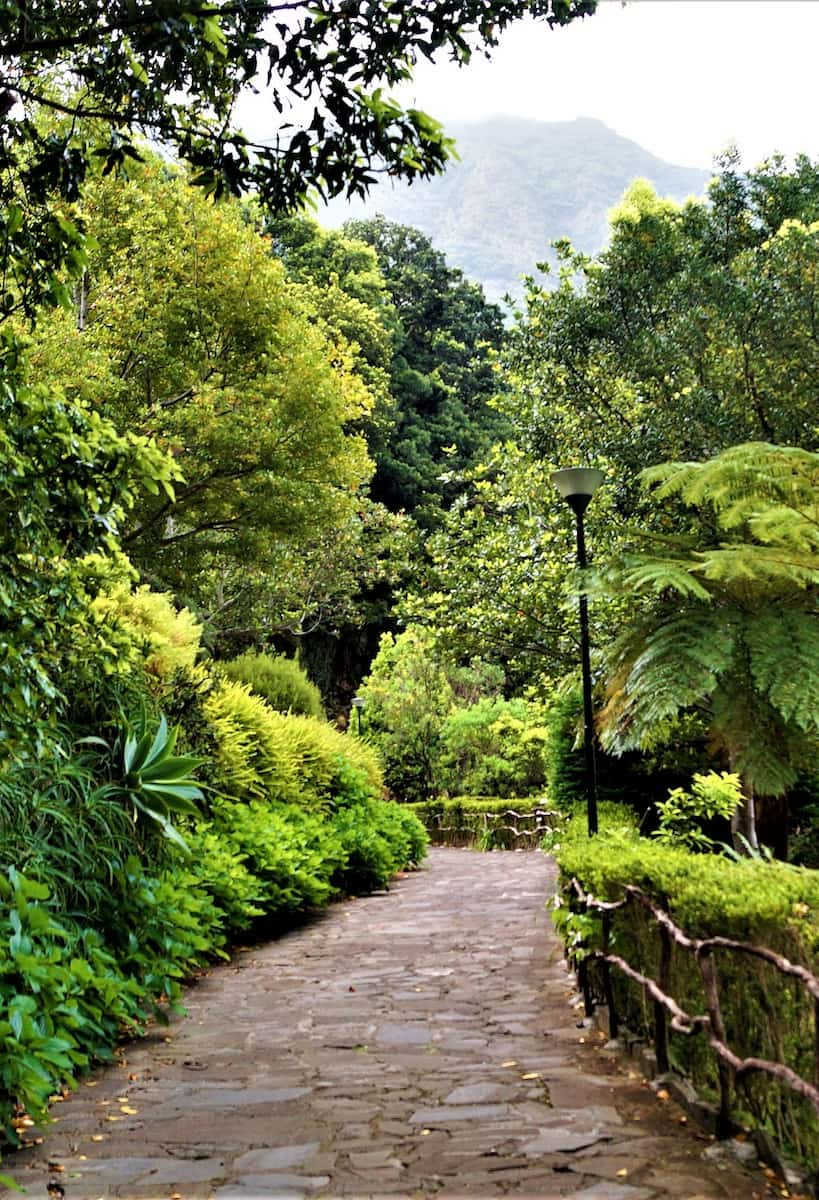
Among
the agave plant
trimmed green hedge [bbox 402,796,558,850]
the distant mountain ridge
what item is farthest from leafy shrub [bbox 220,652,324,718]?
the distant mountain ridge

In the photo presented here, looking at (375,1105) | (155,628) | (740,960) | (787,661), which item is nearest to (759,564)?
(787,661)

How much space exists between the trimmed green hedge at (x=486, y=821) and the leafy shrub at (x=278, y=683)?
8.66m

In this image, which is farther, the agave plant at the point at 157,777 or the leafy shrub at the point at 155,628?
the leafy shrub at the point at 155,628

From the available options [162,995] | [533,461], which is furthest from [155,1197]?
[533,461]

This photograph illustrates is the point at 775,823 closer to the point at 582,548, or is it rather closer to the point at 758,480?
the point at 582,548

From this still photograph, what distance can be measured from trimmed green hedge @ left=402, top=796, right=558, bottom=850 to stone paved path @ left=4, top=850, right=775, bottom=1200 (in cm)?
1440

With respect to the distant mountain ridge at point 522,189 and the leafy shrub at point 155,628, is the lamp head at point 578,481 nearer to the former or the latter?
the leafy shrub at point 155,628

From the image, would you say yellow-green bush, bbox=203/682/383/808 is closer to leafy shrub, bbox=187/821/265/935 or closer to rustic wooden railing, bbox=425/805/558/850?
leafy shrub, bbox=187/821/265/935

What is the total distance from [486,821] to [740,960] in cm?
2045

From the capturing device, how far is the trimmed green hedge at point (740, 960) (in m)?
3.55

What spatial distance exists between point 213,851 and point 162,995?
1.43 m

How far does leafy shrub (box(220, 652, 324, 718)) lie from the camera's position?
13.1 metres

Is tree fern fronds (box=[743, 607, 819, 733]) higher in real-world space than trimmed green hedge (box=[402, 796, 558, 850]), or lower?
higher

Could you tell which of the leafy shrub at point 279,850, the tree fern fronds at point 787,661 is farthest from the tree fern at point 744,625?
the leafy shrub at point 279,850
